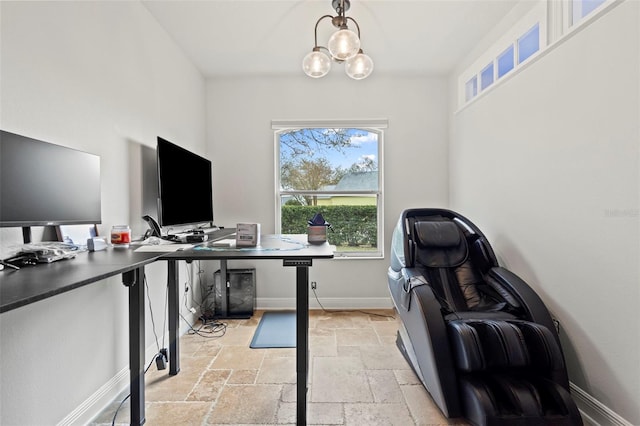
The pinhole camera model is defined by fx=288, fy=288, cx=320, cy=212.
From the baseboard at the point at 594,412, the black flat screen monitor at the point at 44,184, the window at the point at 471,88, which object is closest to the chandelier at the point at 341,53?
the black flat screen monitor at the point at 44,184

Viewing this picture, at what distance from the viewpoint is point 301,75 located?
3332mm

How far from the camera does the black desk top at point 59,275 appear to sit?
2.51 feet

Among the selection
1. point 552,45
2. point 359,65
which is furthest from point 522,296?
point 359,65

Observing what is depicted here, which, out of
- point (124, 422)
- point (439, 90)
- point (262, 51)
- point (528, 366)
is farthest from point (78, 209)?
point (439, 90)

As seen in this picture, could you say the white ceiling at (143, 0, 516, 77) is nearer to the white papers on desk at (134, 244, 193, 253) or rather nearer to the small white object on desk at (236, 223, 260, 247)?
the small white object on desk at (236, 223, 260, 247)

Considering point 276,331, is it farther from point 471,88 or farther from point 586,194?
point 471,88

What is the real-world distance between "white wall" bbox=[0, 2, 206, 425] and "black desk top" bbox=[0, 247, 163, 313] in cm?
26

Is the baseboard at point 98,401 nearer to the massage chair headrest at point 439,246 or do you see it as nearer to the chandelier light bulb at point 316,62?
the massage chair headrest at point 439,246

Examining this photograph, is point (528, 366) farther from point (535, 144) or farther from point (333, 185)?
point (333, 185)

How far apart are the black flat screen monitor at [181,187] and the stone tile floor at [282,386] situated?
3.63 feet

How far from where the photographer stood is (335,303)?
11.1 ft

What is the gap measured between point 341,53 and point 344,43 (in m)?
0.06

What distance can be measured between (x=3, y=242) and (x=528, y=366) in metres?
2.54

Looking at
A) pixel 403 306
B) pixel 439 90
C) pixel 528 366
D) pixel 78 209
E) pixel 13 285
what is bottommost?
pixel 528 366
